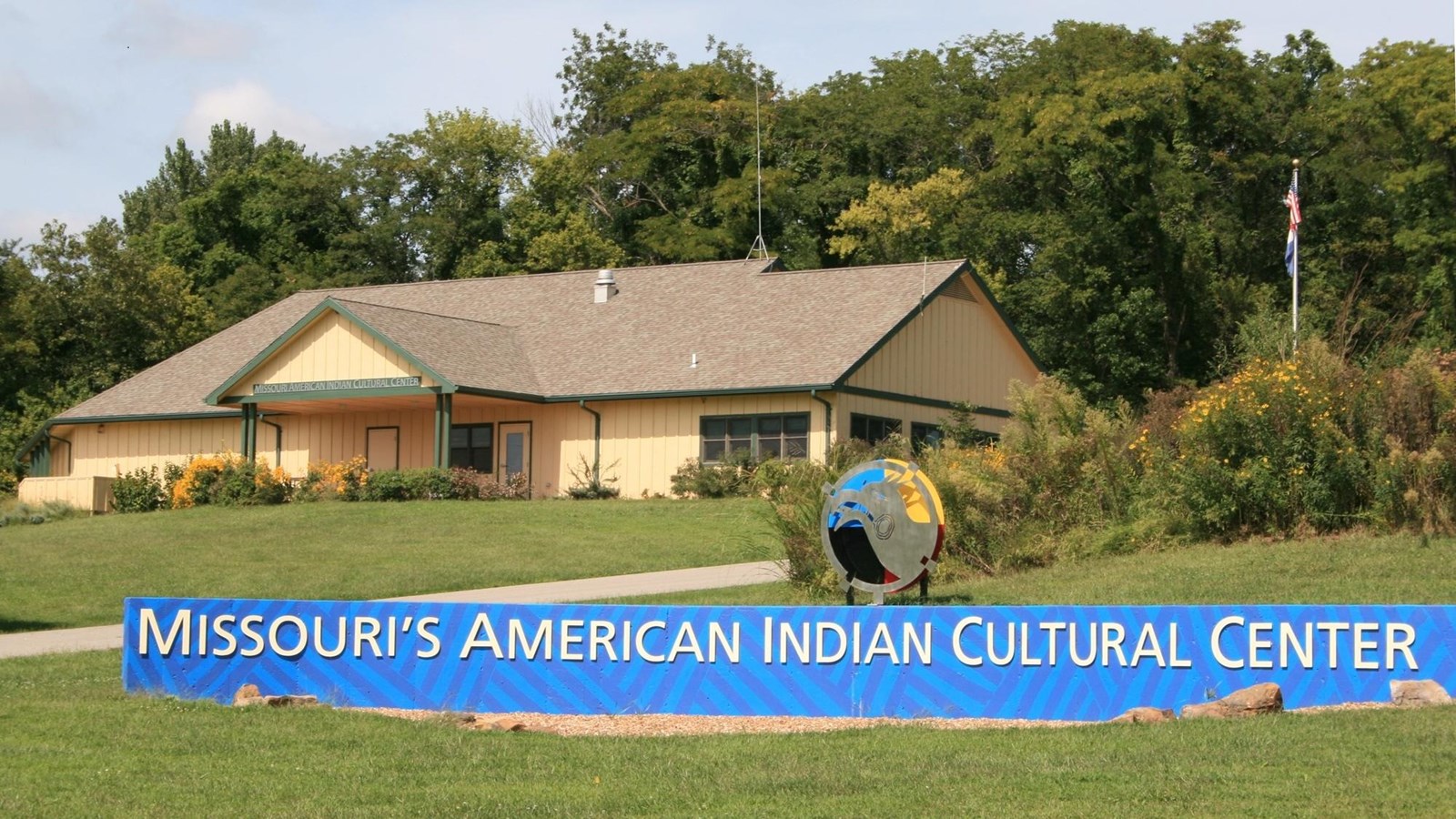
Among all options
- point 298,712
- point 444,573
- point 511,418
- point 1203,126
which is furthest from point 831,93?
point 298,712

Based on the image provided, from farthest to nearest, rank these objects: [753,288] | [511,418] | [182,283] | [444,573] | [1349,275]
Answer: [182,283], [1349,275], [753,288], [511,418], [444,573]

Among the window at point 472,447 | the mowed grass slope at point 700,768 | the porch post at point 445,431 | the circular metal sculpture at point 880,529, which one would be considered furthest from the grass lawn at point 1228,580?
the window at point 472,447

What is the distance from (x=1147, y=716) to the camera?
12.6 m

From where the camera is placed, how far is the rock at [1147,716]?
1255 cm

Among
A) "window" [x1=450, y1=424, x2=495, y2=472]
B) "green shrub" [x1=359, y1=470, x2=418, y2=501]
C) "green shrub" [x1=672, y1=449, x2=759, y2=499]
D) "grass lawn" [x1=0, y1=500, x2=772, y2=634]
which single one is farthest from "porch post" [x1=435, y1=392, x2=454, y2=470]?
"green shrub" [x1=672, y1=449, x2=759, y2=499]

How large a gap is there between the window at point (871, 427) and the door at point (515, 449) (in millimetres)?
7281

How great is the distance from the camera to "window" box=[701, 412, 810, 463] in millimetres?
36000

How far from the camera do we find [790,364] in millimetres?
36500

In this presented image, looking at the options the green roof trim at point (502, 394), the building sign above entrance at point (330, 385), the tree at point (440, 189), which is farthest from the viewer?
the tree at point (440, 189)

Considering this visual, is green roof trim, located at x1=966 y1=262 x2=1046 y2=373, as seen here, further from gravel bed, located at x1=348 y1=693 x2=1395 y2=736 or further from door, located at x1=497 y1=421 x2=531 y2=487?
gravel bed, located at x1=348 y1=693 x2=1395 y2=736

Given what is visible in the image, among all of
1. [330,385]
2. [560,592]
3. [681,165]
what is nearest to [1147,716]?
[560,592]

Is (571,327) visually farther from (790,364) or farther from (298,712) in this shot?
(298,712)

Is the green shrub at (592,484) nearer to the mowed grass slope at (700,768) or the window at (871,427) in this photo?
the window at (871,427)

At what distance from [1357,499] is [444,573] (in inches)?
471
